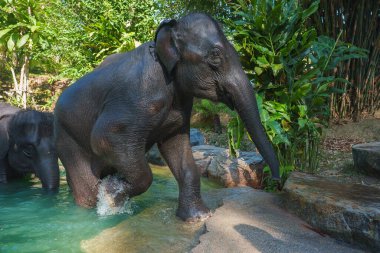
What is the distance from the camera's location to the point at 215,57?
2471 millimetres

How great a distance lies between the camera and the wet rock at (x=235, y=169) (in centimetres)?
452

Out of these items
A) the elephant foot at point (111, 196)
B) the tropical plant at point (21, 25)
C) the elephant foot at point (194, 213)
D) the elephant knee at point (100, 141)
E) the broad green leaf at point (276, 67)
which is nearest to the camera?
the elephant knee at point (100, 141)

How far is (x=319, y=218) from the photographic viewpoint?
246 cm

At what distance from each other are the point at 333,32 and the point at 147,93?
227 inches

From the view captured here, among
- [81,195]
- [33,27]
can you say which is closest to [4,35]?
[33,27]

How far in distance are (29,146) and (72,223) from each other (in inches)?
67.7

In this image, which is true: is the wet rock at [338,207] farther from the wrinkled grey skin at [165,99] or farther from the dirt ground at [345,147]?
the dirt ground at [345,147]

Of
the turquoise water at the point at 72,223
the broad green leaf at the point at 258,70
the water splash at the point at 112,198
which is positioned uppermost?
the broad green leaf at the point at 258,70

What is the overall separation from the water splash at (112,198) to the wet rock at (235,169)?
5.72 feet

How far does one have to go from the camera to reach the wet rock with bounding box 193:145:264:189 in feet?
14.8

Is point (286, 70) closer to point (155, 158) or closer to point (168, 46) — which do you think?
point (168, 46)

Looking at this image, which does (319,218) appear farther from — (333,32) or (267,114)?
(333,32)

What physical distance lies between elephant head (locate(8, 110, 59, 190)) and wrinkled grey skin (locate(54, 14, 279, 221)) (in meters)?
1.17

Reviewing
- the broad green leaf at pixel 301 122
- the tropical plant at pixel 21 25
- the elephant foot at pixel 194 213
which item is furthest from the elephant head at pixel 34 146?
the tropical plant at pixel 21 25
